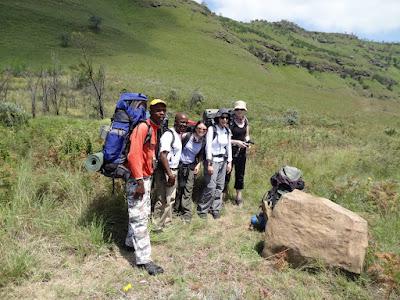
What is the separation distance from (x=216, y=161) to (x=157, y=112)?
196 centimetres

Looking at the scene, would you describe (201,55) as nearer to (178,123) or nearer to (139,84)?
(139,84)

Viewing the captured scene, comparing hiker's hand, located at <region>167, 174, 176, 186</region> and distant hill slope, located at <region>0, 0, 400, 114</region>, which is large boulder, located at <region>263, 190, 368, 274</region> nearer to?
hiker's hand, located at <region>167, 174, 176, 186</region>

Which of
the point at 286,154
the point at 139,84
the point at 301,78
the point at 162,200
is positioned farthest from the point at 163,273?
the point at 301,78

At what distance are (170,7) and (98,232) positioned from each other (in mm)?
98653

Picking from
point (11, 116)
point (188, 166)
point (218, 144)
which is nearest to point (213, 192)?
point (188, 166)

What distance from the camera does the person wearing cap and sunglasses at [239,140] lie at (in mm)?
7203

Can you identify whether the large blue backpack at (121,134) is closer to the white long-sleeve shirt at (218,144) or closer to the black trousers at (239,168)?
the white long-sleeve shirt at (218,144)

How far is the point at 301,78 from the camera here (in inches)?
4614

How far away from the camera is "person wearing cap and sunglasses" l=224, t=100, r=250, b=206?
7203 mm

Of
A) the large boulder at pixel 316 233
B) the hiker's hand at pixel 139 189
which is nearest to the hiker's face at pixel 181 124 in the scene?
the hiker's hand at pixel 139 189

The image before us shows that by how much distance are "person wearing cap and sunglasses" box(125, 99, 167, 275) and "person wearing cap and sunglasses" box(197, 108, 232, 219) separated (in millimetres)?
1805

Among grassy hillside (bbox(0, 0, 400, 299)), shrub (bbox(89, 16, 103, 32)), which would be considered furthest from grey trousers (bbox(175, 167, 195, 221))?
shrub (bbox(89, 16, 103, 32))

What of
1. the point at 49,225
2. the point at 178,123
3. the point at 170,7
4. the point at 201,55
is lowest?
the point at 49,225

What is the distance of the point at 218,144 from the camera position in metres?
6.79
